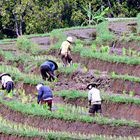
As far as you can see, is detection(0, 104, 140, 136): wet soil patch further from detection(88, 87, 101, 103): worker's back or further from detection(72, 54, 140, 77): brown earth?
detection(72, 54, 140, 77): brown earth

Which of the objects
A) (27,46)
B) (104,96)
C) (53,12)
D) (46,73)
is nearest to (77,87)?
(46,73)

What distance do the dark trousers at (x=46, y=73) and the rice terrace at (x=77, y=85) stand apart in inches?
5.4

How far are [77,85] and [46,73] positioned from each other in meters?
1.03

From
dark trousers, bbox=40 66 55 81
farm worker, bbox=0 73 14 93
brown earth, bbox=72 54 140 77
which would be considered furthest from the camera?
brown earth, bbox=72 54 140 77

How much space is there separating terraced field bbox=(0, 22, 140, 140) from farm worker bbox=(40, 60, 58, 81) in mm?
231

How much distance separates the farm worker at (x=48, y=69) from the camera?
2069 cm

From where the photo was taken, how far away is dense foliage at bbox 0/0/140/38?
1315 inches

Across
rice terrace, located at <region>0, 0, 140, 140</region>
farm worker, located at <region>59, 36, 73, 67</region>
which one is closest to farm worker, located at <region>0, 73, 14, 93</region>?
rice terrace, located at <region>0, 0, 140, 140</region>

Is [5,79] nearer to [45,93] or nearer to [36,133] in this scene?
[45,93]

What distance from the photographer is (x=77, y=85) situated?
67.1 feet

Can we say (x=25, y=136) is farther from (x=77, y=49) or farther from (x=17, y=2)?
(x=17, y=2)

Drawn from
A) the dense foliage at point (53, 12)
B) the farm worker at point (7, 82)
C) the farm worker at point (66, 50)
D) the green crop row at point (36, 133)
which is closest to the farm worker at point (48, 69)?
the farm worker at point (66, 50)

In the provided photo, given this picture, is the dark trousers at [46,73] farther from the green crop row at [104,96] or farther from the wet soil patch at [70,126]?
the wet soil patch at [70,126]

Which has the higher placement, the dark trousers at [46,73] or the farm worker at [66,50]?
the farm worker at [66,50]
